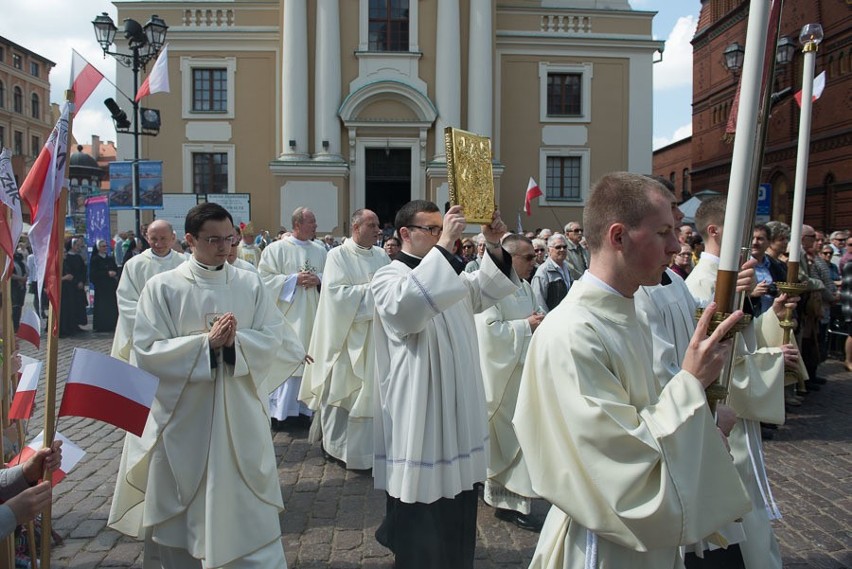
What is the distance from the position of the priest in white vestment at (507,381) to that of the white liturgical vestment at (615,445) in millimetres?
2719

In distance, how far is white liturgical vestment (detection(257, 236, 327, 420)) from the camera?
7480 millimetres

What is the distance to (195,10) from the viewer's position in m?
25.0

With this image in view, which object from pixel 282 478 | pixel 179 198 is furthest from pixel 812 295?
pixel 179 198

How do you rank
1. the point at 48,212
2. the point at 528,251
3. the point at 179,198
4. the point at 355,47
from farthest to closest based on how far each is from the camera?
the point at 355,47
the point at 179,198
the point at 528,251
the point at 48,212

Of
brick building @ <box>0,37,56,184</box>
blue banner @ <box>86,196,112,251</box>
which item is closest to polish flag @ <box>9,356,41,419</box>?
blue banner @ <box>86,196,112,251</box>

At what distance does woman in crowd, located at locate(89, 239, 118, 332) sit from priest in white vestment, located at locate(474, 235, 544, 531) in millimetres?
12038

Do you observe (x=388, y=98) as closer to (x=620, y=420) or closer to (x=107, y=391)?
(x=107, y=391)

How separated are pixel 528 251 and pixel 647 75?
23.3 m

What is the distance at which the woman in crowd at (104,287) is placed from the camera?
49.5ft

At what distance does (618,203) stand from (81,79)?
2393mm

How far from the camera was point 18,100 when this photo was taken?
57.4 m

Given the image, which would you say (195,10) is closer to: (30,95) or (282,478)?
(282,478)

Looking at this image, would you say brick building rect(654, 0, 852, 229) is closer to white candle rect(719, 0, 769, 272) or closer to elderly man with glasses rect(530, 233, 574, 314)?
elderly man with glasses rect(530, 233, 574, 314)

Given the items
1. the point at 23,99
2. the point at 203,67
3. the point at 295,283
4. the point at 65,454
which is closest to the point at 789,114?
the point at 203,67
